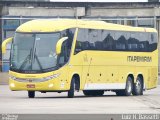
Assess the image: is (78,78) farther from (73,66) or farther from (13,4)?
(13,4)

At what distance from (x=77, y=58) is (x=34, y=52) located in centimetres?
196

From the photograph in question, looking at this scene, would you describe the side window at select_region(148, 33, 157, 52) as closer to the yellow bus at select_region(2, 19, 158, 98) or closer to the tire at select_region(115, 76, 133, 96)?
the yellow bus at select_region(2, 19, 158, 98)

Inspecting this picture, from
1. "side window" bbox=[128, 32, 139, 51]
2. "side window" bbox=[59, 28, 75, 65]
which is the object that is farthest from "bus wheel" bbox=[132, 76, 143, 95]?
"side window" bbox=[59, 28, 75, 65]

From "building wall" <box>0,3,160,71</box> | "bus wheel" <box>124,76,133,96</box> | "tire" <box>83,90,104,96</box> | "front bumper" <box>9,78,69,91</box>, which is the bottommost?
"tire" <box>83,90,104,96</box>

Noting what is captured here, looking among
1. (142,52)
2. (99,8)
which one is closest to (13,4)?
(99,8)

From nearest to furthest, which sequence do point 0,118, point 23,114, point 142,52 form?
point 0,118 → point 23,114 → point 142,52

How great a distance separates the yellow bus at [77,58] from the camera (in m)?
33.0

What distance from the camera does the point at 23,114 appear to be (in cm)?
2166

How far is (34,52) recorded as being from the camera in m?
33.0

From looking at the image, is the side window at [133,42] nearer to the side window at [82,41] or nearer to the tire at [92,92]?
the tire at [92,92]

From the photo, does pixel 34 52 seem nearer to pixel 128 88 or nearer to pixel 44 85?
pixel 44 85

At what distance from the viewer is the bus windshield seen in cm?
3294

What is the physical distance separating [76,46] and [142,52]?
585 centimetres

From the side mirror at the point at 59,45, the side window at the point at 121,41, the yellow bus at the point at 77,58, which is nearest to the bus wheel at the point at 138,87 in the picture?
the yellow bus at the point at 77,58
